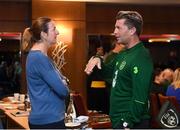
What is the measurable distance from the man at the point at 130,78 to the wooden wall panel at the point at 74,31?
524 cm

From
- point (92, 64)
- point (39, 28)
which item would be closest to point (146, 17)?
point (39, 28)

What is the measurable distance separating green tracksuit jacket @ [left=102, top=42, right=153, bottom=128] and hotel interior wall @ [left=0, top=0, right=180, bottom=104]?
210 inches

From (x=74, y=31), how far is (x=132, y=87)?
18.3ft

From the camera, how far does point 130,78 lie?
236 cm

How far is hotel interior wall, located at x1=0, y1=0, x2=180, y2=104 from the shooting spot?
25.1 feet

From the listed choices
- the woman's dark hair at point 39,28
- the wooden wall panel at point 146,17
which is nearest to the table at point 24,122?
the woman's dark hair at point 39,28

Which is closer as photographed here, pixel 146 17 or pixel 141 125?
pixel 141 125

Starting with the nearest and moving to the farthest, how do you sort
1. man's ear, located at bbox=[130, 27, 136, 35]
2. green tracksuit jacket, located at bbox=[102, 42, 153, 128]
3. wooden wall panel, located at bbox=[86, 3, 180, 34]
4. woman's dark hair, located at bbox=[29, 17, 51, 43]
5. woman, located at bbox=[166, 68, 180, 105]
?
green tracksuit jacket, located at bbox=[102, 42, 153, 128]
man's ear, located at bbox=[130, 27, 136, 35]
woman's dark hair, located at bbox=[29, 17, 51, 43]
woman, located at bbox=[166, 68, 180, 105]
wooden wall panel, located at bbox=[86, 3, 180, 34]

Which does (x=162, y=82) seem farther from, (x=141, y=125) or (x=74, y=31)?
(x=141, y=125)

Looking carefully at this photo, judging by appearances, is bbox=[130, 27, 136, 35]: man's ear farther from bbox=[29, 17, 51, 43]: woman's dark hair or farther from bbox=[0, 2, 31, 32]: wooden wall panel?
bbox=[0, 2, 31, 32]: wooden wall panel

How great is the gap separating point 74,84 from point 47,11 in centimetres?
152

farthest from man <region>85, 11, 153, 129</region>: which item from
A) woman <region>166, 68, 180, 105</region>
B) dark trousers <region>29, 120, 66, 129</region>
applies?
woman <region>166, 68, 180, 105</region>

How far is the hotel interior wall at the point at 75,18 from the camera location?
7.65m

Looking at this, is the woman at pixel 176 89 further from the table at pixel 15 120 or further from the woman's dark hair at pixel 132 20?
the woman's dark hair at pixel 132 20
